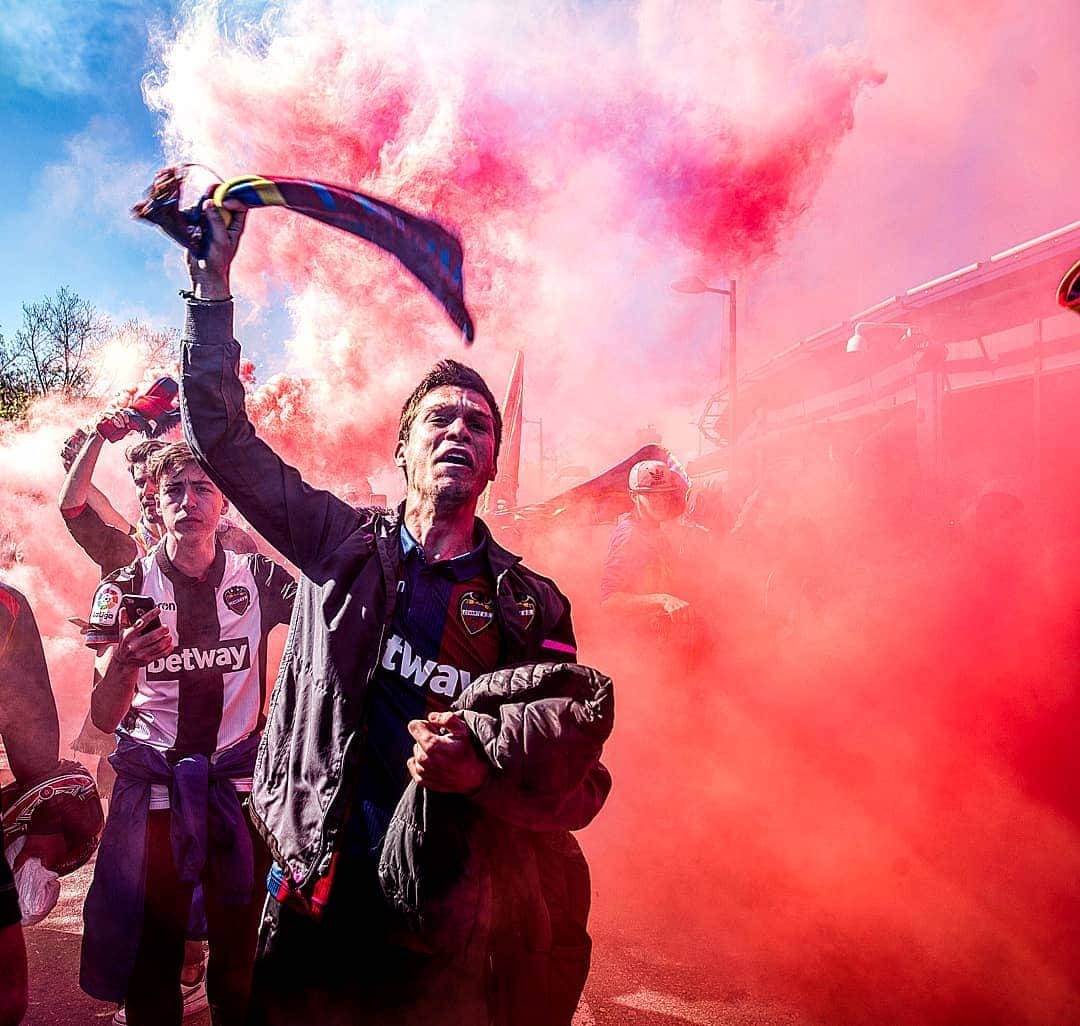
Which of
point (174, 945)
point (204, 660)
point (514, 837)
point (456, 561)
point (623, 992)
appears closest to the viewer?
point (514, 837)

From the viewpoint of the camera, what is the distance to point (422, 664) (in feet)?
6.29

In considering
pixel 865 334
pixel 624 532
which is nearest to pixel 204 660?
pixel 624 532

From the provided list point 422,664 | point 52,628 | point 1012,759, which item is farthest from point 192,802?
point 52,628

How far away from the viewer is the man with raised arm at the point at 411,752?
1646 mm

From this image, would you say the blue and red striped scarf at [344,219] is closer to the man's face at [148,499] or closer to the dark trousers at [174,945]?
the dark trousers at [174,945]

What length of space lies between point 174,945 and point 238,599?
1.26 meters

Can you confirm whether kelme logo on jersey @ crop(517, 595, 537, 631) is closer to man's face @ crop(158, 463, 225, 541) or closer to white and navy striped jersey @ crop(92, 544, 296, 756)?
white and navy striped jersey @ crop(92, 544, 296, 756)

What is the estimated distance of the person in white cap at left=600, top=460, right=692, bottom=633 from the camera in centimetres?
455

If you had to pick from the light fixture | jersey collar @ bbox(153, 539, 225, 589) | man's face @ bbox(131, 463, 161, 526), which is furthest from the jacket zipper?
the light fixture

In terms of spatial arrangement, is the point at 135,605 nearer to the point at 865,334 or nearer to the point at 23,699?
the point at 23,699

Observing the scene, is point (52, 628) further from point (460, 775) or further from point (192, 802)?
point (460, 775)

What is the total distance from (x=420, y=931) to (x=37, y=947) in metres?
3.00

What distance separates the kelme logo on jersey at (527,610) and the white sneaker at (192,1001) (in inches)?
94.5

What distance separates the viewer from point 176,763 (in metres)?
2.69
